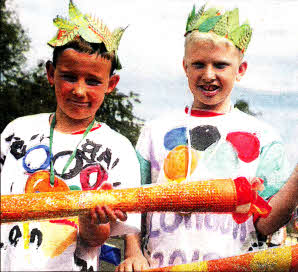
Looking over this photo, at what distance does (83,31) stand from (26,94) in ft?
0.64

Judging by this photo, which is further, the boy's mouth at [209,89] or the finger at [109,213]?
the boy's mouth at [209,89]

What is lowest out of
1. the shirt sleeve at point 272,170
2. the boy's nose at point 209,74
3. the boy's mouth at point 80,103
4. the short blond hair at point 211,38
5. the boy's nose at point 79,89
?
the shirt sleeve at point 272,170

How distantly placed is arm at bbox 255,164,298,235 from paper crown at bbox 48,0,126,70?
412 mm

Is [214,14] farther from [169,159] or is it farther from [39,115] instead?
[39,115]

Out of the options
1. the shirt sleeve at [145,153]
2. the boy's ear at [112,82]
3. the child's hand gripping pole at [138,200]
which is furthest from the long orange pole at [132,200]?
the boy's ear at [112,82]

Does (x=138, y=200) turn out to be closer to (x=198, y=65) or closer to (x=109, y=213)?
(x=109, y=213)

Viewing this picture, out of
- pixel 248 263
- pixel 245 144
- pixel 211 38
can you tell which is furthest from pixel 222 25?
pixel 248 263

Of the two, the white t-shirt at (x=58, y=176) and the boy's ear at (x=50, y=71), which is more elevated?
the boy's ear at (x=50, y=71)

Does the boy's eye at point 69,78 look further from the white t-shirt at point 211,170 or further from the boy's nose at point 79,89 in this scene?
the white t-shirt at point 211,170

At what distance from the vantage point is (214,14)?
2.59 feet

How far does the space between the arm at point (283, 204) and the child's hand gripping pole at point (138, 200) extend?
0.26 feet

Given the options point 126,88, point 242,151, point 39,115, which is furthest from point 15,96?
point 242,151

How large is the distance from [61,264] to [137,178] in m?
0.22

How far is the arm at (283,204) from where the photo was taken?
75 centimetres
